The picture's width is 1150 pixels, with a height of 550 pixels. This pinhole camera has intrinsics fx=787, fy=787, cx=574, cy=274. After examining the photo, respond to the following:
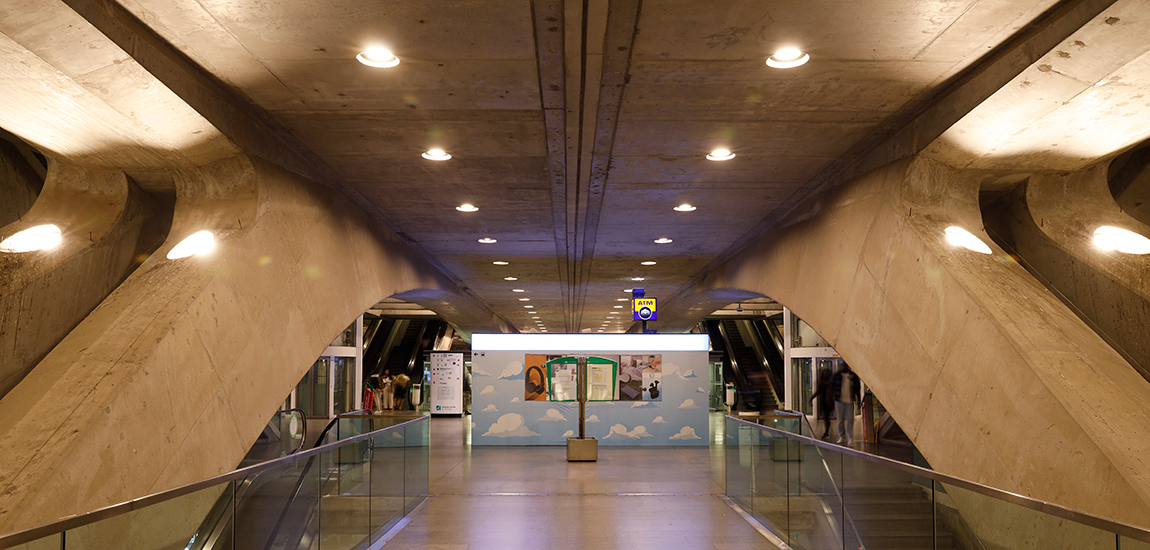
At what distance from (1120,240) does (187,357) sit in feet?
23.8

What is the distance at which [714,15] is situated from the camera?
170 inches

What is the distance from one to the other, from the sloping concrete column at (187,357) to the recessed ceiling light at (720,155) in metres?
3.82

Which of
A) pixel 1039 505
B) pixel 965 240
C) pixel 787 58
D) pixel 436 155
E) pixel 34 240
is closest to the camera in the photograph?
pixel 1039 505

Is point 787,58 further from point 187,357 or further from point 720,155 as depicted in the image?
point 187,357

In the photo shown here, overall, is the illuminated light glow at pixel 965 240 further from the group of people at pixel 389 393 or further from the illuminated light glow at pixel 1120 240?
the group of people at pixel 389 393

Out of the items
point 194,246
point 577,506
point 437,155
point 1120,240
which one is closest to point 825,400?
point 577,506

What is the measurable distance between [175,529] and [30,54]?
281 cm

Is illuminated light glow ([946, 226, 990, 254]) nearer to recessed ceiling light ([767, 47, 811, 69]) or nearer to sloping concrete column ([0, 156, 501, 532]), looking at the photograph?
recessed ceiling light ([767, 47, 811, 69])

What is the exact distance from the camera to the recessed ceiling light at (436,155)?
7078 mm

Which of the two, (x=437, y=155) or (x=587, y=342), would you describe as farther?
(x=587, y=342)

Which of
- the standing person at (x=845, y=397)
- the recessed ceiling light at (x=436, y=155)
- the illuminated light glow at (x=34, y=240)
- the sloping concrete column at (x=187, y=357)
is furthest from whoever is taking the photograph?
the standing person at (x=845, y=397)

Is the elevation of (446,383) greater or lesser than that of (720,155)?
lesser

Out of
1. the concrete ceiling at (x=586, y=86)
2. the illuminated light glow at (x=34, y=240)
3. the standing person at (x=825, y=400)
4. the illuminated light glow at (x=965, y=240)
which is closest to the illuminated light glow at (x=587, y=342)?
the standing person at (x=825, y=400)

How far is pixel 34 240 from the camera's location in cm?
596
